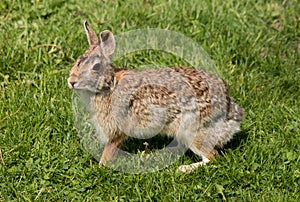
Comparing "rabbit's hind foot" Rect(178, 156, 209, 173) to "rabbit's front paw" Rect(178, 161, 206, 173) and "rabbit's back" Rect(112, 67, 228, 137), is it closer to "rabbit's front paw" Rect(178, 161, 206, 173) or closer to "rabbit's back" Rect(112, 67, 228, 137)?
"rabbit's front paw" Rect(178, 161, 206, 173)

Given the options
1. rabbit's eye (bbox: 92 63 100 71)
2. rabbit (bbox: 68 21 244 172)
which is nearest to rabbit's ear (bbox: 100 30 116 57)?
rabbit (bbox: 68 21 244 172)

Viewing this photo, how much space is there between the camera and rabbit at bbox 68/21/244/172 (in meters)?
5.59

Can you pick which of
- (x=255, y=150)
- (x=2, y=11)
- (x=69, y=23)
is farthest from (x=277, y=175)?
(x=2, y=11)

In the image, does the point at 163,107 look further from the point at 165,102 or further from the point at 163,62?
the point at 163,62

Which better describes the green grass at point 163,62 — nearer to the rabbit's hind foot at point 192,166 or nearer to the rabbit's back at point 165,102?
the rabbit's hind foot at point 192,166

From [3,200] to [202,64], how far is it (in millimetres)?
2470

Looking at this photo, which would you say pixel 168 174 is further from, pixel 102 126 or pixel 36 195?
pixel 36 195

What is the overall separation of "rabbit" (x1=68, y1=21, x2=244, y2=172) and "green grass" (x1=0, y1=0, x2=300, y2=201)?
198mm

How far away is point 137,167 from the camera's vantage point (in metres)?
5.62

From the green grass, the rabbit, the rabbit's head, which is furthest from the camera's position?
the rabbit

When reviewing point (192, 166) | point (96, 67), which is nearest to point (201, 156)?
point (192, 166)

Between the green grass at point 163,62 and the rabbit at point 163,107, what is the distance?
0.20 meters

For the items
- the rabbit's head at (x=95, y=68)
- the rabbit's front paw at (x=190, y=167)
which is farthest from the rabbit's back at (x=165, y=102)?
the rabbit's front paw at (x=190, y=167)

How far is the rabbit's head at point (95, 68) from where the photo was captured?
532cm
